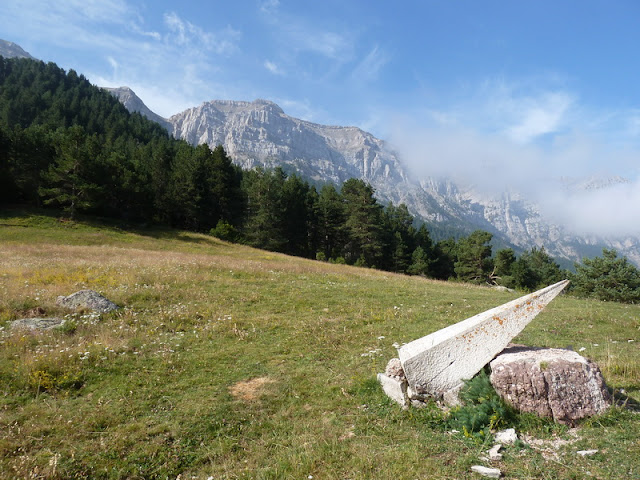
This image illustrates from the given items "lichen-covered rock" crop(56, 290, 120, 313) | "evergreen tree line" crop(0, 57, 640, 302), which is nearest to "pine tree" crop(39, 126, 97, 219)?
"evergreen tree line" crop(0, 57, 640, 302)

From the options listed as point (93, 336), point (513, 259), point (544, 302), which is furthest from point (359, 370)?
point (513, 259)

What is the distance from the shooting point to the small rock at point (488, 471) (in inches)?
171

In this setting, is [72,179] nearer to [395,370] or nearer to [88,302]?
[88,302]

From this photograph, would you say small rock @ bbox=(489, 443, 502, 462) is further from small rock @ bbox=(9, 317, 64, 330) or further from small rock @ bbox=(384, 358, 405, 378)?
small rock @ bbox=(9, 317, 64, 330)

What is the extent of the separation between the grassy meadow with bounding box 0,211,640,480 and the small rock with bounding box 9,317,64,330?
0.33 m

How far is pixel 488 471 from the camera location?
4.39 meters

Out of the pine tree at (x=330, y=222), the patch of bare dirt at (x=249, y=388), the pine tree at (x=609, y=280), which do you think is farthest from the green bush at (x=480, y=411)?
the pine tree at (x=330, y=222)

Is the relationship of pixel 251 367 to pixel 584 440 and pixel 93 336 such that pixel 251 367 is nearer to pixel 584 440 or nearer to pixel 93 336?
pixel 93 336

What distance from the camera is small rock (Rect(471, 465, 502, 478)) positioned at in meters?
4.34

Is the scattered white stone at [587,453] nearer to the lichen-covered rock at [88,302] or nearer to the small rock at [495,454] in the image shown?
the small rock at [495,454]

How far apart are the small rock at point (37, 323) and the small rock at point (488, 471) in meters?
12.9

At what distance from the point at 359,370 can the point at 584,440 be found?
484 centimetres

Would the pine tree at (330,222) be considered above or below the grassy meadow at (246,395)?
above

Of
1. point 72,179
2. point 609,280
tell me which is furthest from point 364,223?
point 72,179
